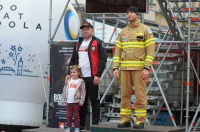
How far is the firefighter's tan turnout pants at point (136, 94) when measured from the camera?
9.38 metres

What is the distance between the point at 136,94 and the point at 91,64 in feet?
3.49

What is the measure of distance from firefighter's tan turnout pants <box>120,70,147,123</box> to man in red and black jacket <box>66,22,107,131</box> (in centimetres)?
62

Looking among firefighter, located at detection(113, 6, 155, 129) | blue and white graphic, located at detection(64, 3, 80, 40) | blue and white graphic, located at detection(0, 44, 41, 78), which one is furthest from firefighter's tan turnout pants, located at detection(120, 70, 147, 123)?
blue and white graphic, located at detection(64, 3, 80, 40)

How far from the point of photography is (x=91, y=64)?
10109 millimetres

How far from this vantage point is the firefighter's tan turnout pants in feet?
30.8

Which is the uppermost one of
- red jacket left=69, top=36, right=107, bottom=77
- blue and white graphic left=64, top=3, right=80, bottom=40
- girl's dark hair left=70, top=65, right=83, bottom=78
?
blue and white graphic left=64, top=3, right=80, bottom=40

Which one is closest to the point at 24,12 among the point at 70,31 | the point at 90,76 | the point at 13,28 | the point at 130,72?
the point at 13,28

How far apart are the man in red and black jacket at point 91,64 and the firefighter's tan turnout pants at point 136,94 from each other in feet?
2.03

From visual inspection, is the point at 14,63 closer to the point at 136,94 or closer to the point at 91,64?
the point at 91,64

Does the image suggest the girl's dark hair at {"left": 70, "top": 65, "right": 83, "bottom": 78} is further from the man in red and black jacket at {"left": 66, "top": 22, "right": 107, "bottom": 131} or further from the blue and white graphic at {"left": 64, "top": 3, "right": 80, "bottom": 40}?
the blue and white graphic at {"left": 64, "top": 3, "right": 80, "bottom": 40}

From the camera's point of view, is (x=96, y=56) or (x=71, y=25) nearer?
(x=96, y=56)

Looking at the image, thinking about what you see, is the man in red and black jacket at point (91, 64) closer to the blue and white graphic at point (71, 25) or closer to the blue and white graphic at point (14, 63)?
the blue and white graphic at point (14, 63)

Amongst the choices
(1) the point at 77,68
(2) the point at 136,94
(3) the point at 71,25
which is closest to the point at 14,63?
(3) the point at 71,25

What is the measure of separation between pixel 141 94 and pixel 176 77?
256 inches
